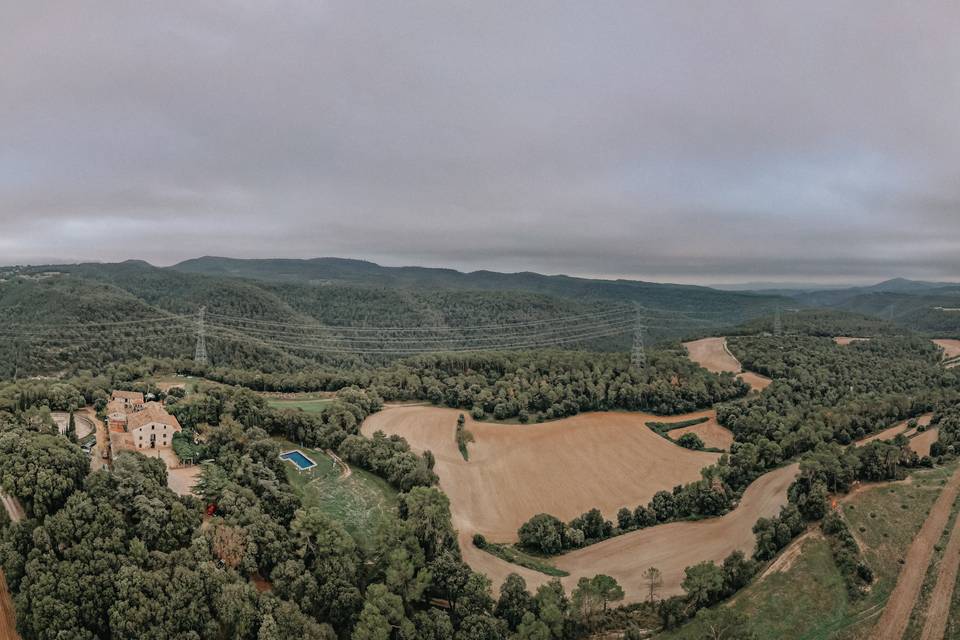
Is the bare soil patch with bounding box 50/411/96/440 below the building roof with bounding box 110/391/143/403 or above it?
below

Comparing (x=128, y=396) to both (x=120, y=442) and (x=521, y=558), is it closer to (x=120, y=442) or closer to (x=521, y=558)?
(x=120, y=442)

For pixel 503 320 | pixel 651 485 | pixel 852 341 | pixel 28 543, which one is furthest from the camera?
pixel 503 320

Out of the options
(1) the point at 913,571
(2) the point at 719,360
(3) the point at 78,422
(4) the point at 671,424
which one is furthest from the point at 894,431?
(3) the point at 78,422

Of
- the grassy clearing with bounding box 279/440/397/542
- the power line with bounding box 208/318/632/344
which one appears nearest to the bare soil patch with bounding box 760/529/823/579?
the grassy clearing with bounding box 279/440/397/542

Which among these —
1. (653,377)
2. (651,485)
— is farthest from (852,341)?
(651,485)

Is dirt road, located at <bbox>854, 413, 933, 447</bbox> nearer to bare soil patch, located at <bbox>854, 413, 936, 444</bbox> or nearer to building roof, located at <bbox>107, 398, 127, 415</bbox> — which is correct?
bare soil patch, located at <bbox>854, 413, 936, 444</bbox>

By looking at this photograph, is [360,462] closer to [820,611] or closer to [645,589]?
[645,589]

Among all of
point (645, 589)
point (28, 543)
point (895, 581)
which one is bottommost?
point (645, 589)
